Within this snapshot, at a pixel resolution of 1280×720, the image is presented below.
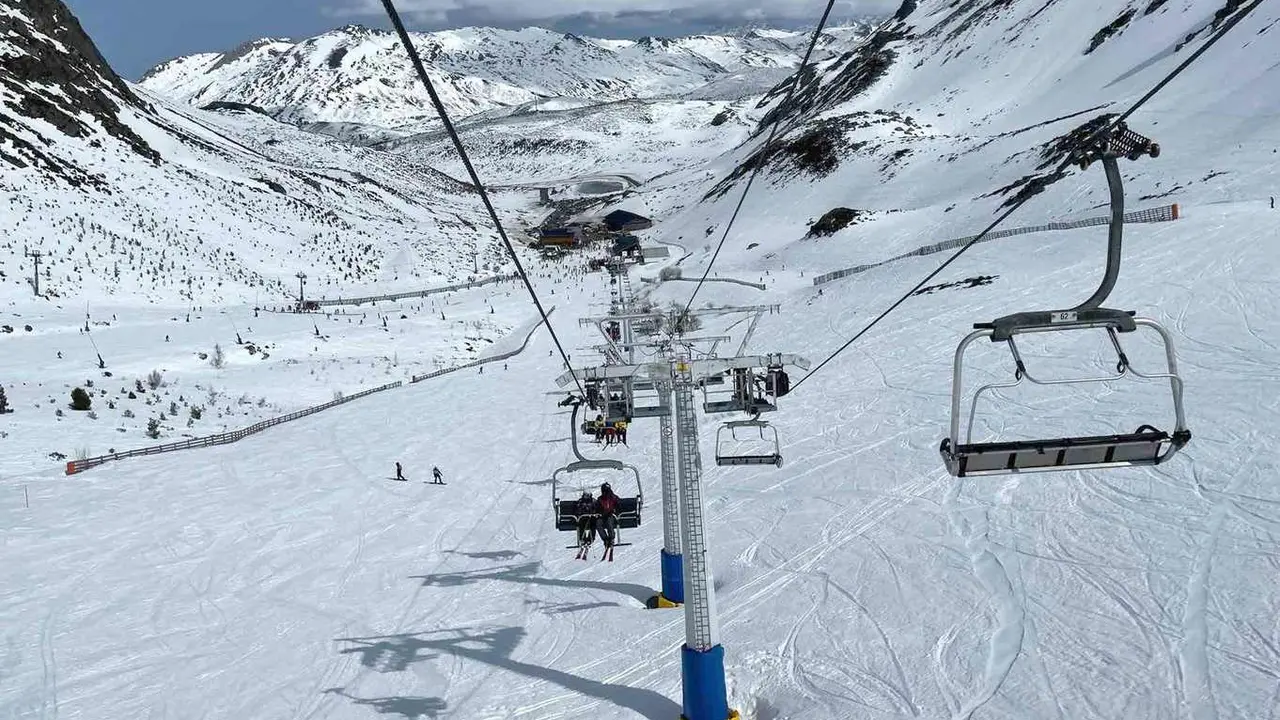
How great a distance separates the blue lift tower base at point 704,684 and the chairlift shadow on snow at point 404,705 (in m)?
4.40

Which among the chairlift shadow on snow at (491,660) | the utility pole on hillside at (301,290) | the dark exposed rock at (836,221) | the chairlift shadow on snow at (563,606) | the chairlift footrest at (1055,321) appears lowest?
the chairlift shadow on snow at (491,660)

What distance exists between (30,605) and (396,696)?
9.05 m

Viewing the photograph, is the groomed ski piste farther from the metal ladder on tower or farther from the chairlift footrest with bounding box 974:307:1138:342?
the chairlift footrest with bounding box 974:307:1138:342

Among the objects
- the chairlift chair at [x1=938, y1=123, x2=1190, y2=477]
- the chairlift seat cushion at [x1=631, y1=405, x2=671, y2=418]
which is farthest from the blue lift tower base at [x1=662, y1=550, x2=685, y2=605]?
the chairlift chair at [x1=938, y1=123, x2=1190, y2=477]

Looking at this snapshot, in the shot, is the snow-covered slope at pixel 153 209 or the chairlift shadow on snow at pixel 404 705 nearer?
the chairlift shadow on snow at pixel 404 705

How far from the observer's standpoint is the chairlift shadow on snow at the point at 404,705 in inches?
539

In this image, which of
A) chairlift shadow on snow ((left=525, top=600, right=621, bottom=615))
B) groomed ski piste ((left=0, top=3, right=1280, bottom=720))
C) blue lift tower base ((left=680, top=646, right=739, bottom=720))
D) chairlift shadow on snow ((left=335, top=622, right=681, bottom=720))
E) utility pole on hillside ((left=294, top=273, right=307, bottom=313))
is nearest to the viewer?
blue lift tower base ((left=680, top=646, right=739, bottom=720))

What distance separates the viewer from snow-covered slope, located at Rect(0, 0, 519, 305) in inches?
2018

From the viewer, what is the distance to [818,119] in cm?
10262

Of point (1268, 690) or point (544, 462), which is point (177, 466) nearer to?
point (544, 462)

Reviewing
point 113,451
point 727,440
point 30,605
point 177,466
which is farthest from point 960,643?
point 113,451

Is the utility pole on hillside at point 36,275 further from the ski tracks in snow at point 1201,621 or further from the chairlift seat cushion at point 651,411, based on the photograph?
the ski tracks in snow at point 1201,621

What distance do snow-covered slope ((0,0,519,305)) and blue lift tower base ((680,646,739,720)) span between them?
45511 millimetres

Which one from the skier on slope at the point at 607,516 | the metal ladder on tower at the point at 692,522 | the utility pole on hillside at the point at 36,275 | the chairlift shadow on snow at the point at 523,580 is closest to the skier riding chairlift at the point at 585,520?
the skier on slope at the point at 607,516
